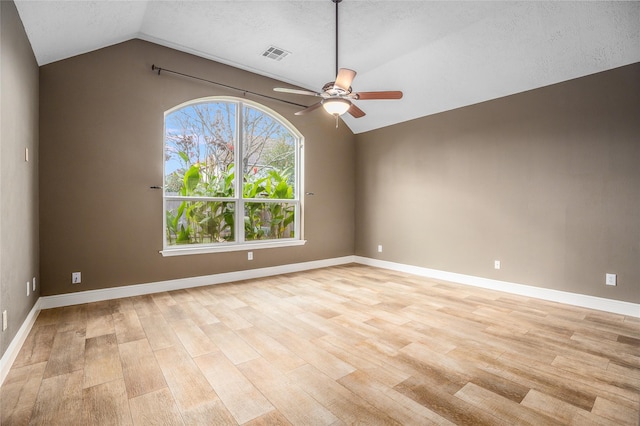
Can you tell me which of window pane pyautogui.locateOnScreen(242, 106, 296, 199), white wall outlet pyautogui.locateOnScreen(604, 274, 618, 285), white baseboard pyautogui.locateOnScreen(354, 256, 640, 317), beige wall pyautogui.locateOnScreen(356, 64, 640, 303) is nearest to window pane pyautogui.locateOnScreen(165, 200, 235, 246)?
window pane pyautogui.locateOnScreen(242, 106, 296, 199)

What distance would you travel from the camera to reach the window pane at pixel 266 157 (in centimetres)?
495

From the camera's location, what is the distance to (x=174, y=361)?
226 centimetres

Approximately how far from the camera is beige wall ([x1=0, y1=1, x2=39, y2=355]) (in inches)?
82.9

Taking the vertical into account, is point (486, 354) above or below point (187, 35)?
below

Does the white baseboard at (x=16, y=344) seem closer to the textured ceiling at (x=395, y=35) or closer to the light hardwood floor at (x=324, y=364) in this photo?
the light hardwood floor at (x=324, y=364)

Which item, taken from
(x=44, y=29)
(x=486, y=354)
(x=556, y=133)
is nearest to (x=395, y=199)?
(x=556, y=133)

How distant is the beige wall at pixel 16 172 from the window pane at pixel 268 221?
2.56 m

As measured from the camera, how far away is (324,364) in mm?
2236

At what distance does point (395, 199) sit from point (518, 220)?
198cm

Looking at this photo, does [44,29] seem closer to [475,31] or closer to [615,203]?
[475,31]

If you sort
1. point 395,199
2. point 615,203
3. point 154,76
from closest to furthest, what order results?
point 615,203
point 154,76
point 395,199

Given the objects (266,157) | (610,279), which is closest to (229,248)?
(266,157)

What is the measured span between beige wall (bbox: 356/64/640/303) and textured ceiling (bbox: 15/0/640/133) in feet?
1.08

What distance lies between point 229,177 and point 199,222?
81cm
